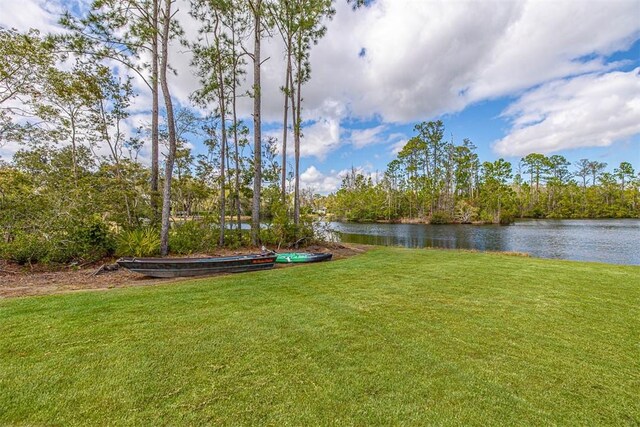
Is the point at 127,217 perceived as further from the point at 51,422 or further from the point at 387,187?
the point at 387,187

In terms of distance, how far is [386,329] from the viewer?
3398mm

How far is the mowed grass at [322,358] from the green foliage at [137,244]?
357 centimetres

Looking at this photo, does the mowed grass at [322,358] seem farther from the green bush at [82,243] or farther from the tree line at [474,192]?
the tree line at [474,192]

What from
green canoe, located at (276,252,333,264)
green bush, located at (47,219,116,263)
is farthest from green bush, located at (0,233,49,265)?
green canoe, located at (276,252,333,264)

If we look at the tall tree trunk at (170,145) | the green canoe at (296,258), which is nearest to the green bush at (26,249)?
the tall tree trunk at (170,145)

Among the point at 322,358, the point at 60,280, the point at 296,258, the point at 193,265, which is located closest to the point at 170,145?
the point at 193,265

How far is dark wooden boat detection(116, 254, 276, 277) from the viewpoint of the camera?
6.44 metres

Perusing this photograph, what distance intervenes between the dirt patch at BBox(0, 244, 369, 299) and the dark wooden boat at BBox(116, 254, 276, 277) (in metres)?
0.23

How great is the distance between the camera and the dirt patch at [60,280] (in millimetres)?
5543

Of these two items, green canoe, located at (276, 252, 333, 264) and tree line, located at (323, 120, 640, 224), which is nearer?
green canoe, located at (276, 252, 333, 264)

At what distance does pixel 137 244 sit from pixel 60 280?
212 cm

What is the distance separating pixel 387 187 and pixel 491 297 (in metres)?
48.7

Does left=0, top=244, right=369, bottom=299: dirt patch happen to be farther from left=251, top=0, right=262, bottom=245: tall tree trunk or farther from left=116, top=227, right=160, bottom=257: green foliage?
left=251, top=0, right=262, bottom=245: tall tree trunk

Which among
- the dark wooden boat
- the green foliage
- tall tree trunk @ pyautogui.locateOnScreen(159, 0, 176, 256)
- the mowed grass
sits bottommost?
the mowed grass
